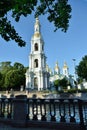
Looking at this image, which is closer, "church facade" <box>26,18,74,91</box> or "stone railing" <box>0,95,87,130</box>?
"stone railing" <box>0,95,87,130</box>

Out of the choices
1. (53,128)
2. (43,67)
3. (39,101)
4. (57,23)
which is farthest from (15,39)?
(43,67)

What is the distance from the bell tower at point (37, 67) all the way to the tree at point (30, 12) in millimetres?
→ 50431

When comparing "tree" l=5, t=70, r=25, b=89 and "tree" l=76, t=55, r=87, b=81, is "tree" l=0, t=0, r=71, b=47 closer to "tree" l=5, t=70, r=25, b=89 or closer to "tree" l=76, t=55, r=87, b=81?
"tree" l=76, t=55, r=87, b=81

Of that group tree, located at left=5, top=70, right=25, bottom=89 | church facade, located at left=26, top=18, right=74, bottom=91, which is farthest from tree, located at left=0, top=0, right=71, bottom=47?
tree, located at left=5, top=70, right=25, bottom=89

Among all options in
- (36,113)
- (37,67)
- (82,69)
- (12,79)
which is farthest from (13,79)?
(36,113)

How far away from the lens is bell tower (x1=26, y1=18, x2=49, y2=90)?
2324 inches

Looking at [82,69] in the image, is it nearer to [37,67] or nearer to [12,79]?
[37,67]

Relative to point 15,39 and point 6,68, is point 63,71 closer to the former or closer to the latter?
point 6,68

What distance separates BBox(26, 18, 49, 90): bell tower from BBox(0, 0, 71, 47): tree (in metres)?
50.4

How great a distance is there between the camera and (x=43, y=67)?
201 feet

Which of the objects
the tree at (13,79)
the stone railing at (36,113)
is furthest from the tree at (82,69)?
the stone railing at (36,113)

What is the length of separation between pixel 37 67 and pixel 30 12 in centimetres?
5488

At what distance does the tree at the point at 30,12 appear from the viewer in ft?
19.8

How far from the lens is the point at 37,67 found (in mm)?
61750
